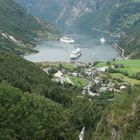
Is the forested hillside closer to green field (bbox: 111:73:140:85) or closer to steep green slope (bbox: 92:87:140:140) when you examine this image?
steep green slope (bbox: 92:87:140:140)

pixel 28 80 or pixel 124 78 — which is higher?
pixel 124 78

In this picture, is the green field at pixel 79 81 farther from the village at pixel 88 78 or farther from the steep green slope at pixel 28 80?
the steep green slope at pixel 28 80

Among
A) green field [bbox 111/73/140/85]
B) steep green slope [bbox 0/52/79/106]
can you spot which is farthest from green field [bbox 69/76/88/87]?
steep green slope [bbox 0/52/79/106]

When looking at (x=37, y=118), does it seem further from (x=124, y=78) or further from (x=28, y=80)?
(x=124, y=78)

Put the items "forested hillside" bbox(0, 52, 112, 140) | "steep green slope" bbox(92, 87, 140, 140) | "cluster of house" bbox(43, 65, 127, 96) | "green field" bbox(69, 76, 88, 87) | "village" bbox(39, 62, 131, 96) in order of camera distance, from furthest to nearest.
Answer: "green field" bbox(69, 76, 88, 87), "cluster of house" bbox(43, 65, 127, 96), "village" bbox(39, 62, 131, 96), "forested hillside" bbox(0, 52, 112, 140), "steep green slope" bbox(92, 87, 140, 140)

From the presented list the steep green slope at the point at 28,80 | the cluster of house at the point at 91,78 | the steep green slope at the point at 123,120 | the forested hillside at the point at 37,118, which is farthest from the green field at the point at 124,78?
the steep green slope at the point at 123,120

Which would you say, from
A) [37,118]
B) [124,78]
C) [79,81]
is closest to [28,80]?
[79,81]

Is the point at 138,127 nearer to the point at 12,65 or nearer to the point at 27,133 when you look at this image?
the point at 27,133

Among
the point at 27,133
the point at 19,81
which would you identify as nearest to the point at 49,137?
the point at 27,133
